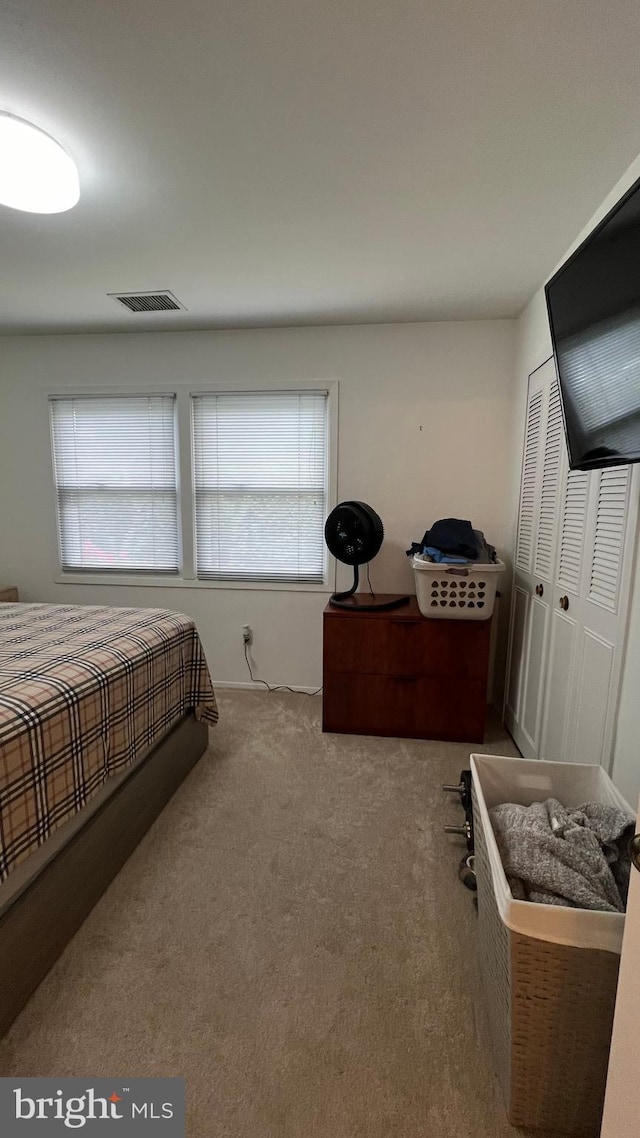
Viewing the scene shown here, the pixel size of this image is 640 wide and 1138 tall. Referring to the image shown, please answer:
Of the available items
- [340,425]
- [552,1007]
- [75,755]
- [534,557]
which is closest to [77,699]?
[75,755]

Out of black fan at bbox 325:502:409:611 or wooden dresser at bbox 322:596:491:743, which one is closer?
wooden dresser at bbox 322:596:491:743

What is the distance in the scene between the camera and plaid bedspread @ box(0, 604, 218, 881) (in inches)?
46.1

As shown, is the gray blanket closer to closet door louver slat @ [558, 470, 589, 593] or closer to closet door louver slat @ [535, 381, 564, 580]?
closet door louver slat @ [558, 470, 589, 593]

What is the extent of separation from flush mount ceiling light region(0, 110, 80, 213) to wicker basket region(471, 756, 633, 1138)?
2.29m

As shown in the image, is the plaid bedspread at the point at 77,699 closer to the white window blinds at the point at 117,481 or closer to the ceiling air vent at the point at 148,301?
the white window blinds at the point at 117,481

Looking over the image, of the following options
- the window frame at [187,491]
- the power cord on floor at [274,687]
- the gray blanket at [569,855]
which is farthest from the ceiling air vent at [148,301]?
the gray blanket at [569,855]

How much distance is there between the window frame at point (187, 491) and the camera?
298 centimetres

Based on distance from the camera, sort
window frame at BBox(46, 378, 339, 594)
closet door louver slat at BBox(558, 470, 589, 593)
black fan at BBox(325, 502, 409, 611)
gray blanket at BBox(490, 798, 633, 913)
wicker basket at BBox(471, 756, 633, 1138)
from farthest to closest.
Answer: window frame at BBox(46, 378, 339, 594), black fan at BBox(325, 502, 409, 611), closet door louver slat at BBox(558, 470, 589, 593), gray blanket at BBox(490, 798, 633, 913), wicker basket at BBox(471, 756, 633, 1138)

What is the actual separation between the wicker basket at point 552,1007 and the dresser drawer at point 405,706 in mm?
1530

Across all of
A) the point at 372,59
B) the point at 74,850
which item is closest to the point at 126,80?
the point at 372,59

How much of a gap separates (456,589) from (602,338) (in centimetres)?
148

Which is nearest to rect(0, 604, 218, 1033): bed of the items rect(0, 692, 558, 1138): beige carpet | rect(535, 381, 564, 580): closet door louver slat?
rect(0, 692, 558, 1138): beige carpet

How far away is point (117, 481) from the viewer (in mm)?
3252

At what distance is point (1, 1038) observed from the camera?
110cm
